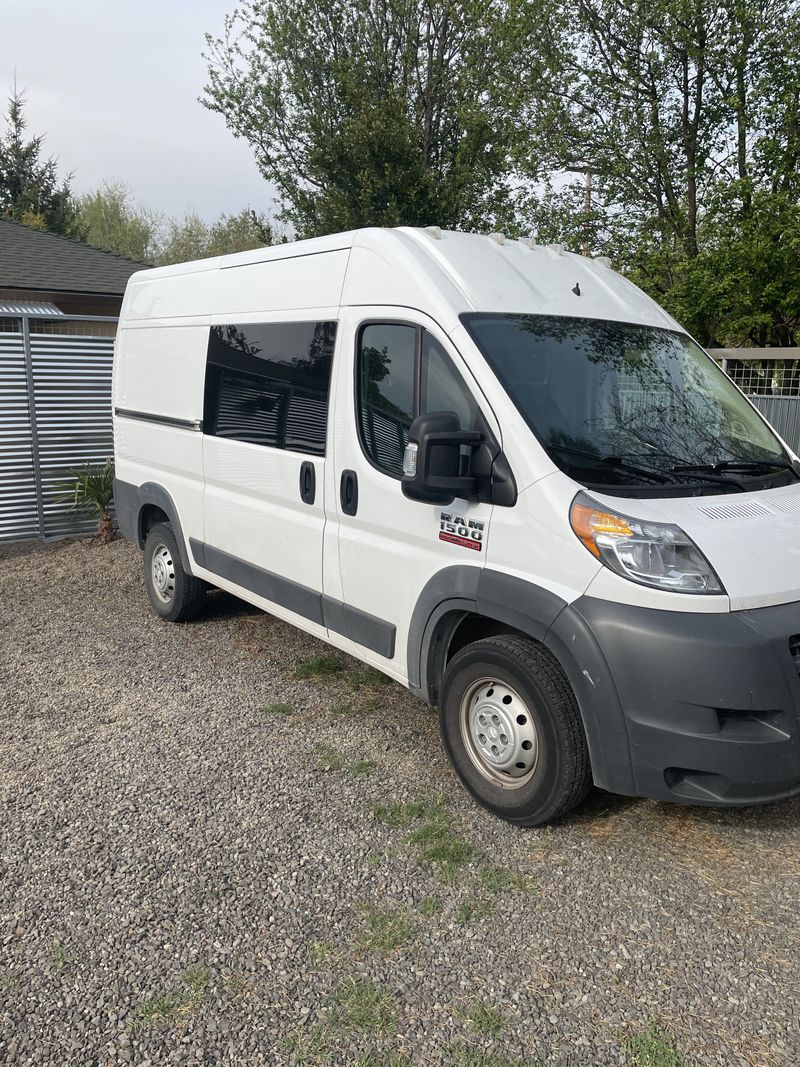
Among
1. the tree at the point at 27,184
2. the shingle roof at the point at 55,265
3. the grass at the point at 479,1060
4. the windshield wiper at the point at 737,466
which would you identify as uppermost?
the tree at the point at 27,184

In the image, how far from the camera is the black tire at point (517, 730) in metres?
3.17

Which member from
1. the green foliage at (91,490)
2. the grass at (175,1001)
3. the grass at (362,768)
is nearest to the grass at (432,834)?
the grass at (362,768)

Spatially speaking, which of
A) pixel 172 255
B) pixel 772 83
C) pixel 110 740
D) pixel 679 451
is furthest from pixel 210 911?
pixel 172 255

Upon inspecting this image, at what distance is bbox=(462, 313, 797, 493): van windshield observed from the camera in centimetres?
331

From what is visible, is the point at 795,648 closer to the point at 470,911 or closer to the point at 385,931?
the point at 470,911

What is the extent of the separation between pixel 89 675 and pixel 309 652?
1423 millimetres

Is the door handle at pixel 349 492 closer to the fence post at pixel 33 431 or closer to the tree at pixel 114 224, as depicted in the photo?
the fence post at pixel 33 431

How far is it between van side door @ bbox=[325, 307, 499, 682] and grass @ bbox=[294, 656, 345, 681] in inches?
39.1

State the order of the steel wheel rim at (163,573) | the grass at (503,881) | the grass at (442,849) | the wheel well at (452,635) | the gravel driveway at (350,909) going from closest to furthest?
1. the gravel driveway at (350,909)
2. the grass at (503,881)
3. the grass at (442,849)
4. the wheel well at (452,635)
5. the steel wheel rim at (163,573)

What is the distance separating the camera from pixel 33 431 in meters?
8.84

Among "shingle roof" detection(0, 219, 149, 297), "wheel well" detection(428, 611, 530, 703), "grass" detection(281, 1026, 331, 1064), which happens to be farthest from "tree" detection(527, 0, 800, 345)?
"grass" detection(281, 1026, 331, 1064)

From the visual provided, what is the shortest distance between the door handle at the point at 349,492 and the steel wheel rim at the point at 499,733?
1.10 m

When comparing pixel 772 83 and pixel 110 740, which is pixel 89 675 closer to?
pixel 110 740

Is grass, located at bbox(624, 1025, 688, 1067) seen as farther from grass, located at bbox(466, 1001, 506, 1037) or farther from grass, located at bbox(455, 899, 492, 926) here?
grass, located at bbox(455, 899, 492, 926)
